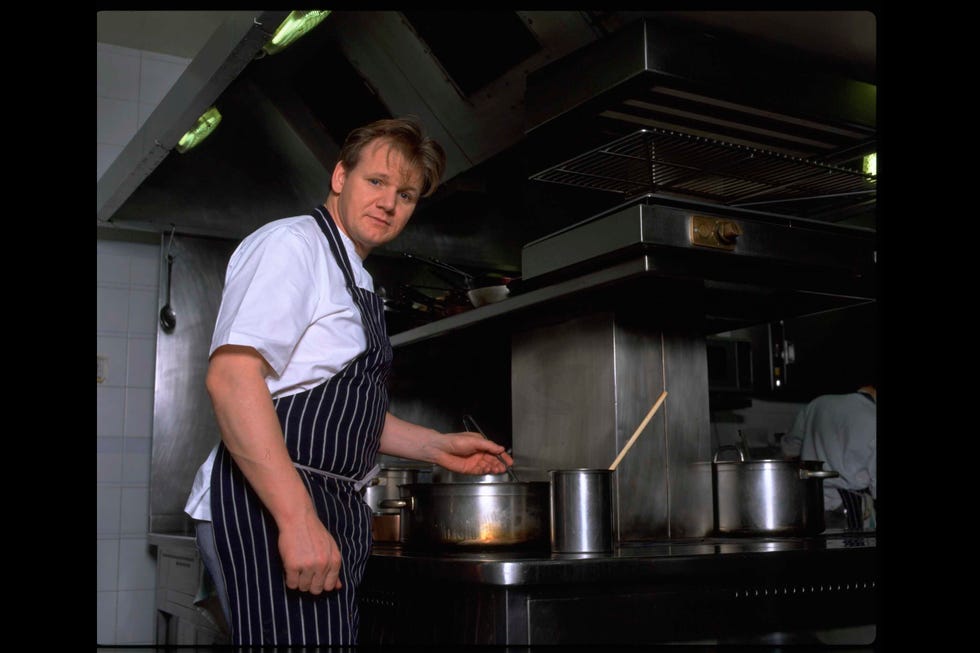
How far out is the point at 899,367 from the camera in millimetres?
853

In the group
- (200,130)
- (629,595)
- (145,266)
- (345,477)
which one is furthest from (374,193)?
(145,266)

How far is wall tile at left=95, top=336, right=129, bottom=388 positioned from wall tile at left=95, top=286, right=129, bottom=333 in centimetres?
3

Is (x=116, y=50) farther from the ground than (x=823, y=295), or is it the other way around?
(x=116, y=50)

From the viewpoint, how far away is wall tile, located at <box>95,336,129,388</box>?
8.77 ft

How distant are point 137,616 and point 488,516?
177cm

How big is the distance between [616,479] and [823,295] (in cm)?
48

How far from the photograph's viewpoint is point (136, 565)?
8.71 feet

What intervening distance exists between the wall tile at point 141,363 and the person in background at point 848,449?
78.4 inches

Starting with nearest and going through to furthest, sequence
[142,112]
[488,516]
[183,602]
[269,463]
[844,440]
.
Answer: [269,463] → [488,516] → [183,602] → [142,112] → [844,440]

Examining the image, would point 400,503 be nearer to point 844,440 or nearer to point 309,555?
point 309,555

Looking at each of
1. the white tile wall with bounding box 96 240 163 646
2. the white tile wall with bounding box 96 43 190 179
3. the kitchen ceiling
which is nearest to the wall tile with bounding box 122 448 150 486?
the white tile wall with bounding box 96 240 163 646
